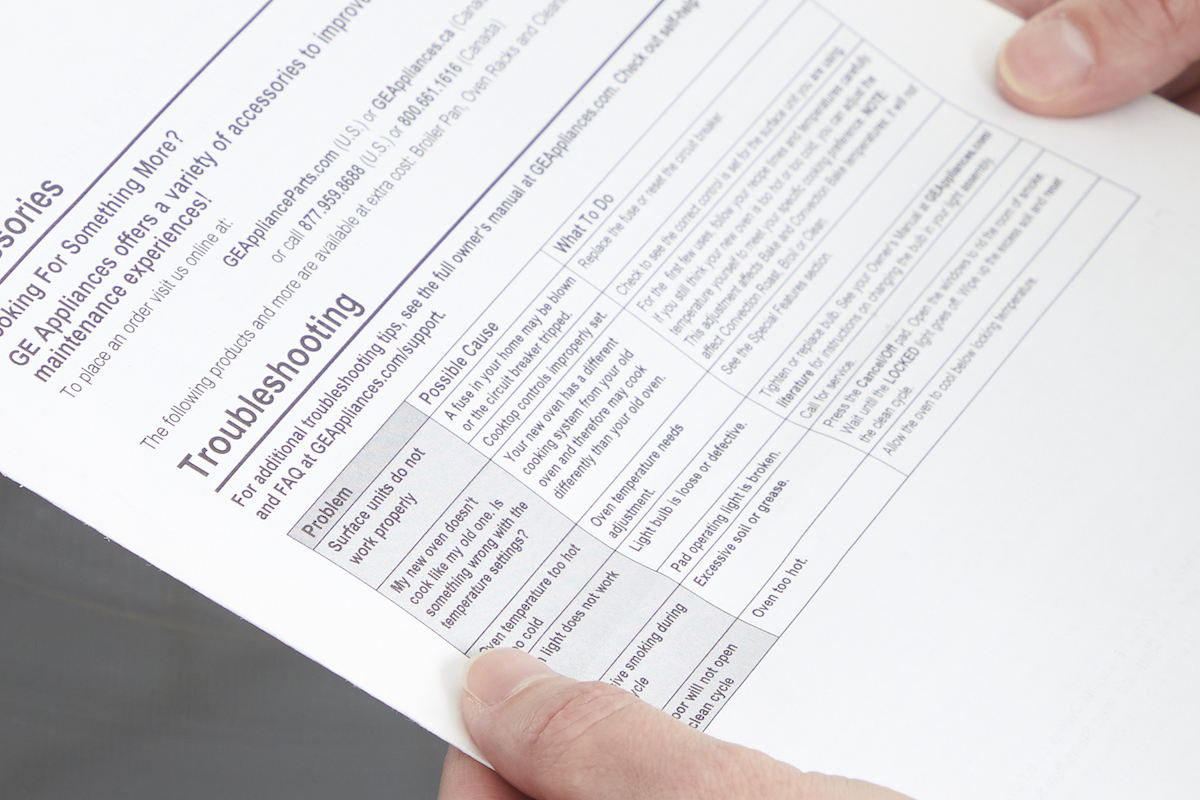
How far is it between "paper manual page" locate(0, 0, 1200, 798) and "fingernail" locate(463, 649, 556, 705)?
Answer: 0.01 meters

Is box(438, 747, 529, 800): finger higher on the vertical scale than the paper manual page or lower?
lower

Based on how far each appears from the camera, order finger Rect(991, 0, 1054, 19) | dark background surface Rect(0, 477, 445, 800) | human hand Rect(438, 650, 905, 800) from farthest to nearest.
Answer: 1. finger Rect(991, 0, 1054, 19)
2. dark background surface Rect(0, 477, 445, 800)
3. human hand Rect(438, 650, 905, 800)

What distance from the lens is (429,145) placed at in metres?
0.57

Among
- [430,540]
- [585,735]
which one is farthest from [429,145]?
[585,735]

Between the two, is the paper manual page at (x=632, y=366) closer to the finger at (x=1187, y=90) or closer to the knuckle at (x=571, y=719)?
the knuckle at (x=571, y=719)

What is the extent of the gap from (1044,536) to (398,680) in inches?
15.6

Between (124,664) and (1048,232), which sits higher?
(1048,232)

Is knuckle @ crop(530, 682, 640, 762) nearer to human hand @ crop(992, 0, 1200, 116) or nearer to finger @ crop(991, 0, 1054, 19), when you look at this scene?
human hand @ crop(992, 0, 1200, 116)

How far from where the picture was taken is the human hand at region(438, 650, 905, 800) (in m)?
0.44

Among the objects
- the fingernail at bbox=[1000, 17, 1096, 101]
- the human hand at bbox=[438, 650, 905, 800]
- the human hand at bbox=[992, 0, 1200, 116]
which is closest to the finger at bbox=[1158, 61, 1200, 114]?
the human hand at bbox=[992, 0, 1200, 116]

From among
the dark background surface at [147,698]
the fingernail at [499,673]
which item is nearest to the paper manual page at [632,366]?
the fingernail at [499,673]

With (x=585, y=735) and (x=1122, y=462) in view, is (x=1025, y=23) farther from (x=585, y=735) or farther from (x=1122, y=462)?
(x=585, y=735)

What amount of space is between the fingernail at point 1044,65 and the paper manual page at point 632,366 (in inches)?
1.8

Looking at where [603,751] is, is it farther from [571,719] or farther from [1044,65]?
[1044,65]
